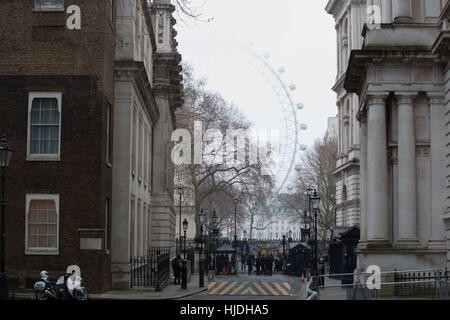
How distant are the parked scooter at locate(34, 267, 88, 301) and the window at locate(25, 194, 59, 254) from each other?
443 centimetres

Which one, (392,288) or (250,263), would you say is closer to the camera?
(392,288)

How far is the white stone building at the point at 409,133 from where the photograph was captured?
1143 inches

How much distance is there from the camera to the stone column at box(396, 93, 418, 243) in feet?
95.5

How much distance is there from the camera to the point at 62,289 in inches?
933

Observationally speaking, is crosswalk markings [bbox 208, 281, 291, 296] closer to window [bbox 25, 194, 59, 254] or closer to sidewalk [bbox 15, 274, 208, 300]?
sidewalk [bbox 15, 274, 208, 300]

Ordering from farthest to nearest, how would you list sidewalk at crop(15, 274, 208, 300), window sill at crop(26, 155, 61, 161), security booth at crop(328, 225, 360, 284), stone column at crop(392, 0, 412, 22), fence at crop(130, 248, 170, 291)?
security booth at crop(328, 225, 360, 284) < fence at crop(130, 248, 170, 291) < stone column at crop(392, 0, 412, 22) < window sill at crop(26, 155, 61, 161) < sidewalk at crop(15, 274, 208, 300)

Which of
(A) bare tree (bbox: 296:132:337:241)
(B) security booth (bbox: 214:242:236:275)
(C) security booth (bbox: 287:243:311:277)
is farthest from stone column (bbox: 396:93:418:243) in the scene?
(A) bare tree (bbox: 296:132:337:241)

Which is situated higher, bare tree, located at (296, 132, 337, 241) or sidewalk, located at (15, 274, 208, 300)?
bare tree, located at (296, 132, 337, 241)

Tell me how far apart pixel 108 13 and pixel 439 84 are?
13035 millimetres

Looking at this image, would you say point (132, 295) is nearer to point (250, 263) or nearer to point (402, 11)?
point (402, 11)

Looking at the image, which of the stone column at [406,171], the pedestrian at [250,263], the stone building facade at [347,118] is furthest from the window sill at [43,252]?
the stone building facade at [347,118]

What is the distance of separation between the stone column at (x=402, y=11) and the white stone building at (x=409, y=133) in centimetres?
4

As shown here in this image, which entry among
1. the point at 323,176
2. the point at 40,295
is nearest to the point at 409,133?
the point at 40,295

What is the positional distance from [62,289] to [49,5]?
36.8ft
